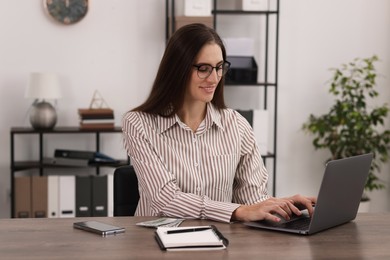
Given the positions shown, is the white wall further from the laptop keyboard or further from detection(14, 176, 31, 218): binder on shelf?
the laptop keyboard

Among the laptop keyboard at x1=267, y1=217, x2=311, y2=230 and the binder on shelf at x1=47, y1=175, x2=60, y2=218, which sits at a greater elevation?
the laptop keyboard at x1=267, y1=217, x2=311, y2=230

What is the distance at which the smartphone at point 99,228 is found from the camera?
2.14 m

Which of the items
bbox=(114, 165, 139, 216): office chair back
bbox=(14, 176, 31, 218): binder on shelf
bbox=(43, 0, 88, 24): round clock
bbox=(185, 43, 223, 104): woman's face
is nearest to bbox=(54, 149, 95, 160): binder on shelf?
bbox=(14, 176, 31, 218): binder on shelf

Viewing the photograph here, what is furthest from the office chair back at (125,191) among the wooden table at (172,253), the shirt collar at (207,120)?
the wooden table at (172,253)

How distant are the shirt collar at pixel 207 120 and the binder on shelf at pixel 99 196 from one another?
2075 millimetres

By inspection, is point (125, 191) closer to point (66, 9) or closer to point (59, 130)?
point (59, 130)

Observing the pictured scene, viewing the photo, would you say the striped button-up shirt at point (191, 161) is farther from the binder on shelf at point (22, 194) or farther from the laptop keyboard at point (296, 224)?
the binder on shelf at point (22, 194)

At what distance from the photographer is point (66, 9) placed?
15.8 ft

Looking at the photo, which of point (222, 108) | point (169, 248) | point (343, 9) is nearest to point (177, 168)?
point (222, 108)

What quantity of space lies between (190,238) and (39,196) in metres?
2.80

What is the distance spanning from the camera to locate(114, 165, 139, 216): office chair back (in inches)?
104

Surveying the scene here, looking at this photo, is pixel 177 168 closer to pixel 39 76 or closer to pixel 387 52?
pixel 39 76

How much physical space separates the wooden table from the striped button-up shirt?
204 millimetres

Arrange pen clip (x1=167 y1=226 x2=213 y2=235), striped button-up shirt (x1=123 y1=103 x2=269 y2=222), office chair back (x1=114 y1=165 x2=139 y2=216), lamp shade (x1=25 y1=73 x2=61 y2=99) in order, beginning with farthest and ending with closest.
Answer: lamp shade (x1=25 y1=73 x2=61 y2=99) < office chair back (x1=114 y1=165 x2=139 y2=216) < striped button-up shirt (x1=123 y1=103 x2=269 y2=222) < pen clip (x1=167 y1=226 x2=213 y2=235)
